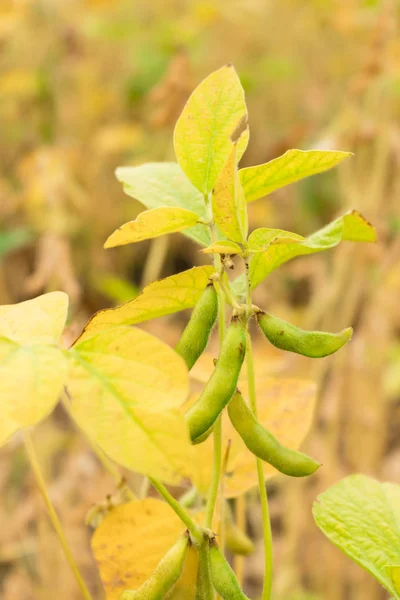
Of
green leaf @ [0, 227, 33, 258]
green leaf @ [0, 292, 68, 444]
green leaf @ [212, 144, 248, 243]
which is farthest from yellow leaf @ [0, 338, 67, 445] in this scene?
green leaf @ [0, 227, 33, 258]

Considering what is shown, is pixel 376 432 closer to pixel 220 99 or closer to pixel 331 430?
pixel 331 430

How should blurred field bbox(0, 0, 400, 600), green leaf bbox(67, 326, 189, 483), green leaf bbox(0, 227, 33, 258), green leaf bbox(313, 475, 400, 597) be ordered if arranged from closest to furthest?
1. green leaf bbox(67, 326, 189, 483)
2. green leaf bbox(313, 475, 400, 597)
3. blurred field bbox(0, 0, 400, 600)
4. green leaf bbox(0, 227, 33, 258)

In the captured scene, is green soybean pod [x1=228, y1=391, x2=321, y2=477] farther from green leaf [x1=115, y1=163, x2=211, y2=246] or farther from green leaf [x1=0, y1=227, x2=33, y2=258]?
green leaf [x1=0, y1=227, x2=33, y2=258]

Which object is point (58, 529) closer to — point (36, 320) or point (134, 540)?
point (134, 540)

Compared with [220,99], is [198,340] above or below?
below

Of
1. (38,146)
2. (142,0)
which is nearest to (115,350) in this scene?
(38,146)

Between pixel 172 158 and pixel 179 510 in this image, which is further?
pixel 172 158

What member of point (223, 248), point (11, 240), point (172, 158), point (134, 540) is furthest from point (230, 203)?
point (172, 158)
